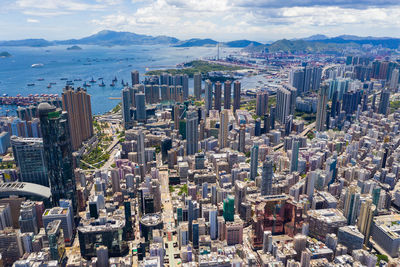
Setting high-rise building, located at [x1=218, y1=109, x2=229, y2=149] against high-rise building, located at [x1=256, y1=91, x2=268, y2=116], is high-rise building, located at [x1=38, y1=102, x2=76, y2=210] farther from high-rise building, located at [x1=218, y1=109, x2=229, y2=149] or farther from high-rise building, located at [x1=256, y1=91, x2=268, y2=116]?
high-rise building, located at [x1=256, y1=91, x2=268, y2=116]

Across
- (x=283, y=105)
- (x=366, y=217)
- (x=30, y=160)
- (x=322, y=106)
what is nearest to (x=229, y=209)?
(x=366, y=217)

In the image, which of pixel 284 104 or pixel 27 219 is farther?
pixel 284 104

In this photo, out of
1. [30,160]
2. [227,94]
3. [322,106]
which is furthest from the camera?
[227,94]

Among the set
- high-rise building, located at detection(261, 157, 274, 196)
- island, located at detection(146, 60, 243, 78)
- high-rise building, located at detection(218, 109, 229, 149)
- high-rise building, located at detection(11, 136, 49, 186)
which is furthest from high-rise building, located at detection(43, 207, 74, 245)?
island, located at detection(146, 60, 243, 78)

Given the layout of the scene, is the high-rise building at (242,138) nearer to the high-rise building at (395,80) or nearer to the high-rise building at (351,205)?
the high-rise building at (351,205)

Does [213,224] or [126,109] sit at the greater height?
[126,109]

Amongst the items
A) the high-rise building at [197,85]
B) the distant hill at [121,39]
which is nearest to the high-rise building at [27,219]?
the high-rise building at [197,85]

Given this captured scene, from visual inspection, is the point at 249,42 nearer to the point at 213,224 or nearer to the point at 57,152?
the point at 57,152
